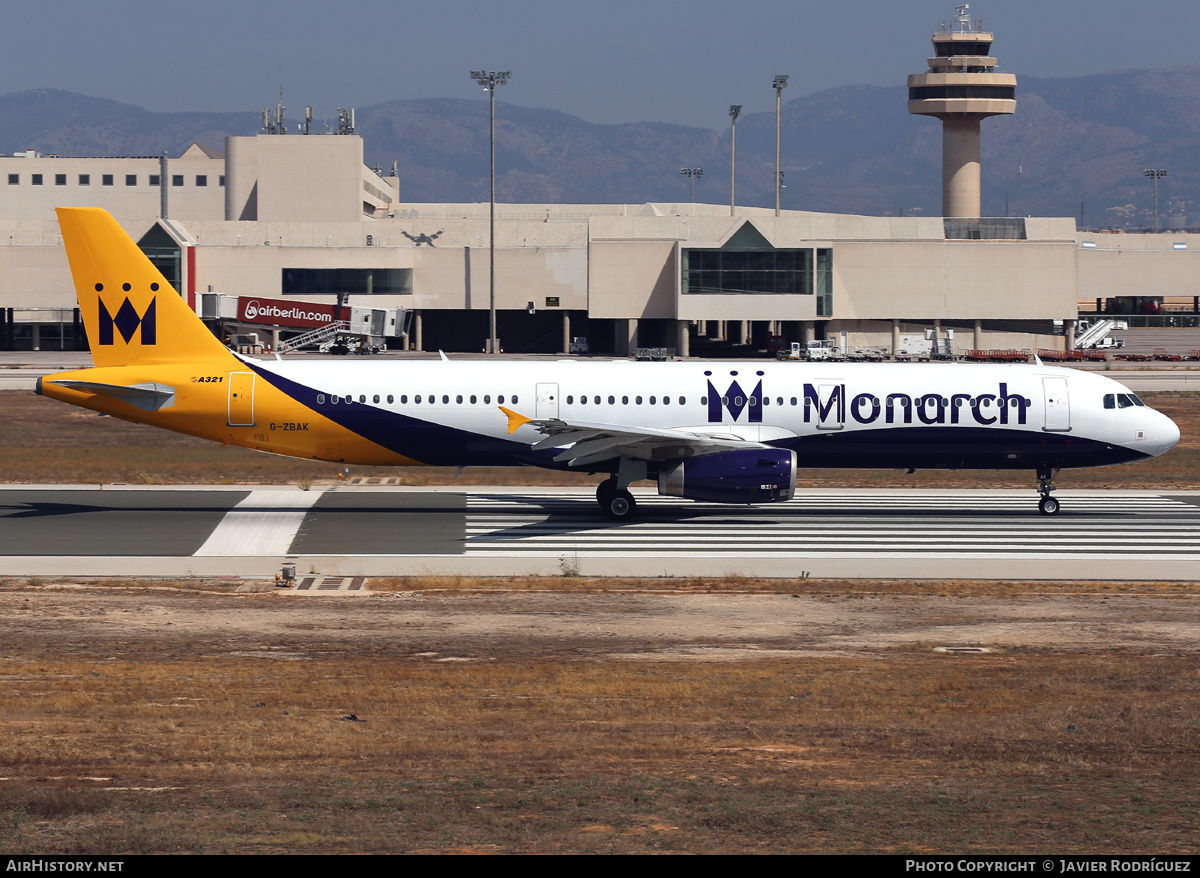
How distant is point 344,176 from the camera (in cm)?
14938

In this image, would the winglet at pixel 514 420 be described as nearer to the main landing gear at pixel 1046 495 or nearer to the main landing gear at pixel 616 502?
the main landing gear at pixel 616 502

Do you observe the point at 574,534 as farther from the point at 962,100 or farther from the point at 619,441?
the point at 962,100

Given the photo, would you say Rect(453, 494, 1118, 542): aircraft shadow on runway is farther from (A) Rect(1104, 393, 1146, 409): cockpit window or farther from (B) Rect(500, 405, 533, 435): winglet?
(A) Rect(1104, 393, 1146, 409): cockpit window

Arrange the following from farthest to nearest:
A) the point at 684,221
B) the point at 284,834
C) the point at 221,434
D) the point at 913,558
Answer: the point at 684,221 < the point at 221,434 < the point at 913,558 < the point at 284,834

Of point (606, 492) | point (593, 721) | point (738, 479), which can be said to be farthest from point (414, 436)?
point (593, 721)

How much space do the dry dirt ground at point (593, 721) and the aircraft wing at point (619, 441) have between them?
26.8 feet

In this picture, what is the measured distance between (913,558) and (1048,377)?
31.8ft

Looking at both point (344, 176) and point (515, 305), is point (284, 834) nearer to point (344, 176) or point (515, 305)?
point (515, 305)

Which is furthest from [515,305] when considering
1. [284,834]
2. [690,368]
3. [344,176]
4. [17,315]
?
[284,834]

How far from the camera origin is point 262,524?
114 feet

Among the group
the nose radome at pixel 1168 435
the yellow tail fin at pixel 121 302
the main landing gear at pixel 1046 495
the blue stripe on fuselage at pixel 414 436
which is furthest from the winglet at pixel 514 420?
the nose radome at pixel 1168 435

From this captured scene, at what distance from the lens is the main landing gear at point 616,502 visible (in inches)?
1435

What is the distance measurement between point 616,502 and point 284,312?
8884 centimetres
